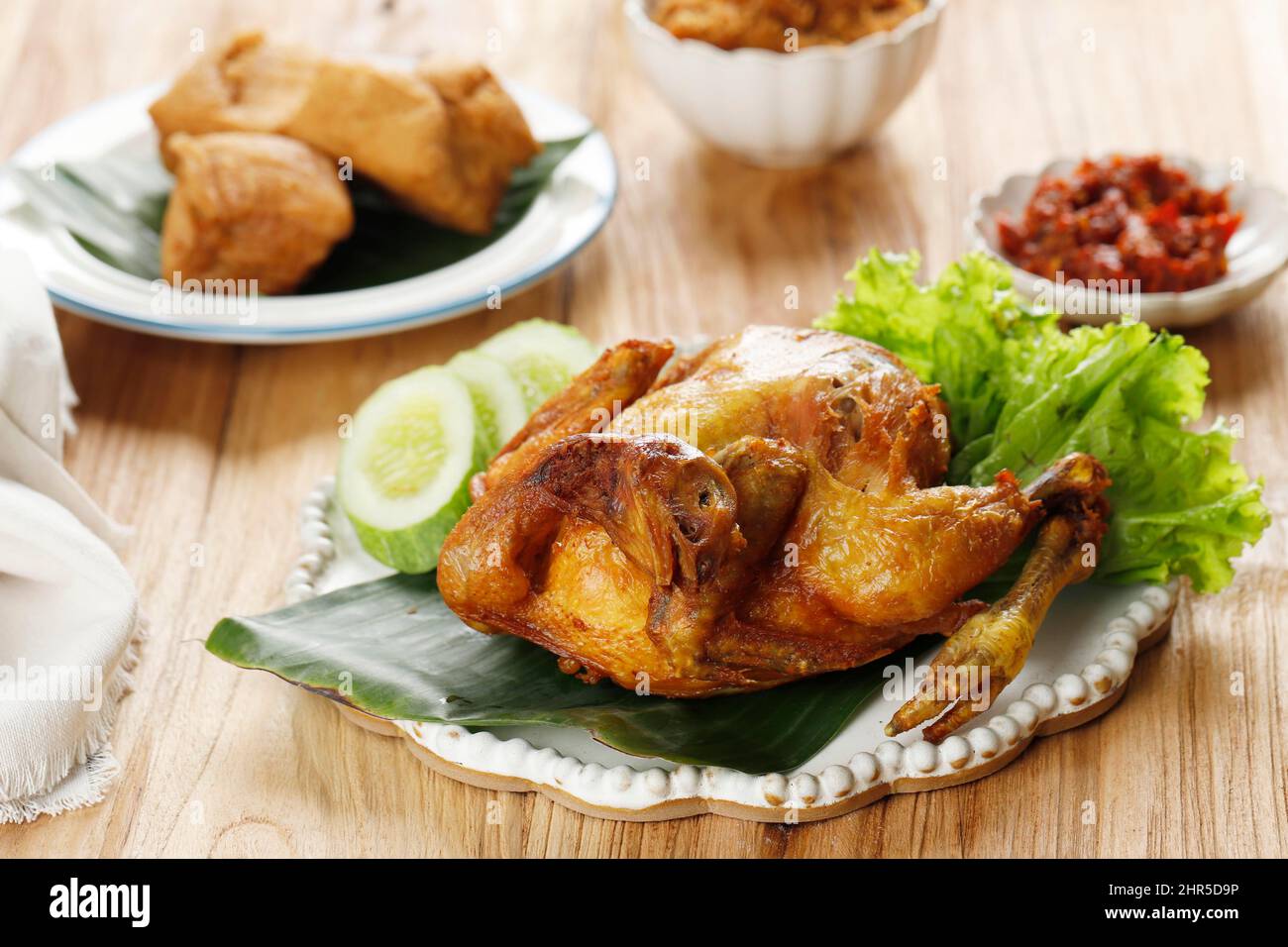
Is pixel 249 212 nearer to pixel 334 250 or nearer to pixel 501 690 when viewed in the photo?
pixel 334 250

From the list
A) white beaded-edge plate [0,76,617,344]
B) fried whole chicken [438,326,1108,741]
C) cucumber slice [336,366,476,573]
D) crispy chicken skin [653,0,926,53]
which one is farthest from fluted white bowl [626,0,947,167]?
fried whole chicken [438,326,1108,741]

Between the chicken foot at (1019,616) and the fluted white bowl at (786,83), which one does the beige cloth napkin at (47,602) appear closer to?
the chicken foot at (1019,616)

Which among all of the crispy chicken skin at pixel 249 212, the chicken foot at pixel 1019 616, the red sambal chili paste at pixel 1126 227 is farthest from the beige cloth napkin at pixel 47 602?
the red sambal chili paste at pixel 1126 227

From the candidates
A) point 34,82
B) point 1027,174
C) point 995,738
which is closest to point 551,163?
point 1027,174

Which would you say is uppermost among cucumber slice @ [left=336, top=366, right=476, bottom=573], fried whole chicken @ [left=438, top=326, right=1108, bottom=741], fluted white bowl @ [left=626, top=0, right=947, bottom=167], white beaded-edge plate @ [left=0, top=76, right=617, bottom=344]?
fluted white bowl @ [left=626, top=0, right=947, bottom=167]

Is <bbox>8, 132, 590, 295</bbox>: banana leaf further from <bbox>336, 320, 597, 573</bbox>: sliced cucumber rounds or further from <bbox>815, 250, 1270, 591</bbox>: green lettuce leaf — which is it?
<bbox>815, 250, 1270, 591</bbox>: green lettuce leaf

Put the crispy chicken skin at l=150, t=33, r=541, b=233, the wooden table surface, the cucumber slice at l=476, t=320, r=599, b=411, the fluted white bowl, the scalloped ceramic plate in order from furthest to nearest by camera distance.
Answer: the fluted white bowl
the crispy chicken skin at l=150, t=33, r=541, b=233
the scalloped ceramic plate
the cucumber slice at l=476, t=320, r=599, b=411
the wooden table surface
